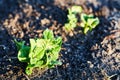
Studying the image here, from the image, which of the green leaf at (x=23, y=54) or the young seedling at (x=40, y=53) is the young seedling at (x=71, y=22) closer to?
the young seedling at (x=40, y=53)

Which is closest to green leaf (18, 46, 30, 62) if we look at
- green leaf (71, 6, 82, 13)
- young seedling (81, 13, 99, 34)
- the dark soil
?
the dark soil

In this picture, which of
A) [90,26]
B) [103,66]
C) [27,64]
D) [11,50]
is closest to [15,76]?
[27,64]

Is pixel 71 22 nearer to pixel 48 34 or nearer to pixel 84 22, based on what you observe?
pixel 84 22

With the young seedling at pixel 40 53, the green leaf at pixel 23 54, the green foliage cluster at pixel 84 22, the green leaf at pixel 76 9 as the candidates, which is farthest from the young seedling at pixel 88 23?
the green leaf at pixel 23 54

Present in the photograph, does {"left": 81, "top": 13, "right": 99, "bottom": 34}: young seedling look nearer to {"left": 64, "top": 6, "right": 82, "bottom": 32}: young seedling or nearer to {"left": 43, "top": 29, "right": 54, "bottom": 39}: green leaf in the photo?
{"left": 64, "top": 6, "right": 82, "bottom": 32}: young seedling

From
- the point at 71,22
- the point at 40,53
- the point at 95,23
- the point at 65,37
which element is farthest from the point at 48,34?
the point at 95,23

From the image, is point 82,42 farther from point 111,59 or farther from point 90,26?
point 111,59
